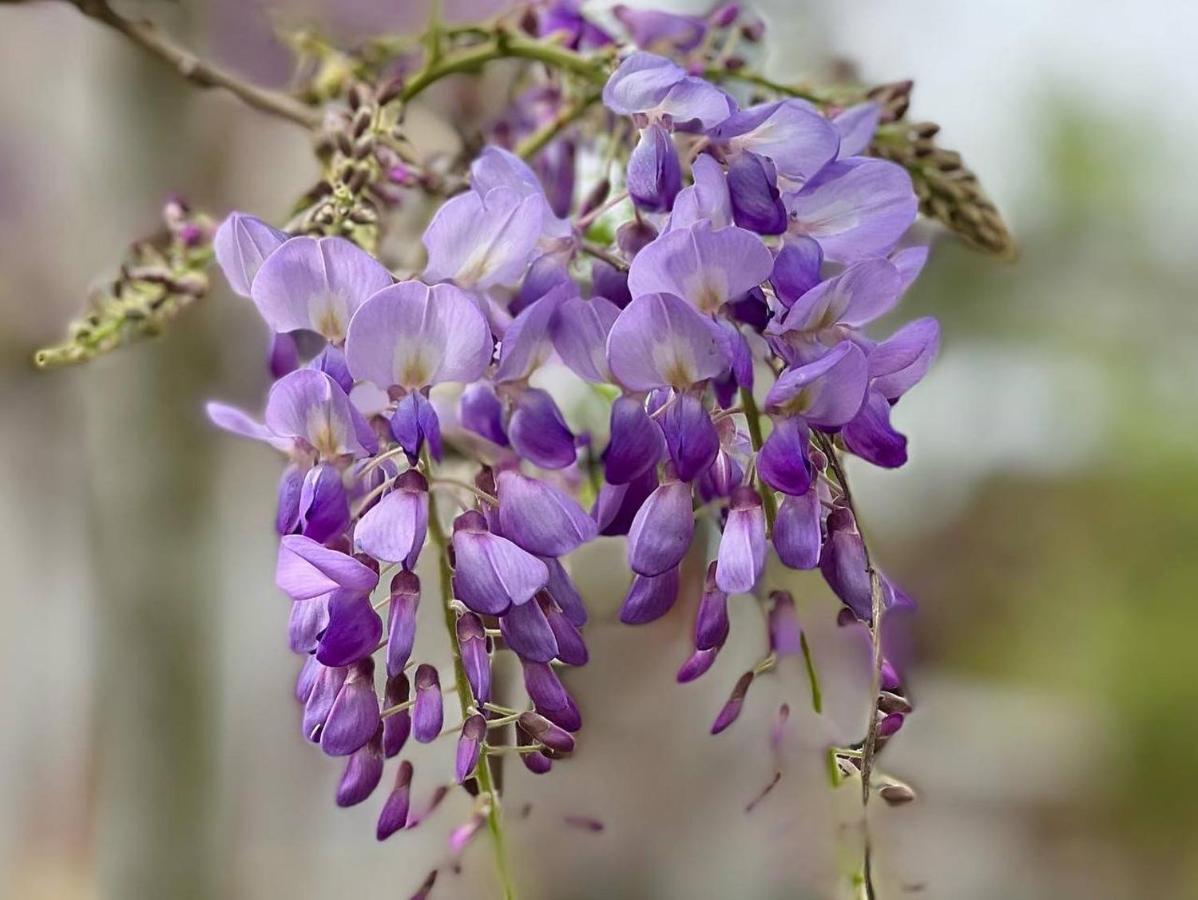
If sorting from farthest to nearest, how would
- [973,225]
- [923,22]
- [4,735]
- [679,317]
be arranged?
[4,735] → [923,22] → [973,225] → [679,317]

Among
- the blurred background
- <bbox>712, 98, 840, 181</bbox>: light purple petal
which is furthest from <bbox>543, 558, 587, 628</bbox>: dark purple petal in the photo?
the blurred background

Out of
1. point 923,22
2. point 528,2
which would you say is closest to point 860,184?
point 528,2

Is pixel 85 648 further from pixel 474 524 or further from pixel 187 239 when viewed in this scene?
pixel 474 524

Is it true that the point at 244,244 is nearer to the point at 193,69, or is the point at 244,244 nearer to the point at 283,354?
the point at 283,354

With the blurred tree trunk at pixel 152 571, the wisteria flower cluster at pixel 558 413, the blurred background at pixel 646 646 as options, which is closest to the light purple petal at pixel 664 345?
the wisteria flower cluster at pixel 558 413

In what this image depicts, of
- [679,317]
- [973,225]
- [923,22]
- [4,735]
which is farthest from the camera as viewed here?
[4,735]

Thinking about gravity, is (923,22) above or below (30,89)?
above

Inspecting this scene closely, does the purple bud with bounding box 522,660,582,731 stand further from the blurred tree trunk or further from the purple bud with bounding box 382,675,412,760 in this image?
the blurred tree trunk

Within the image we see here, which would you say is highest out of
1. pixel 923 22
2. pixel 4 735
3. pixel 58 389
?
pixel 923 22

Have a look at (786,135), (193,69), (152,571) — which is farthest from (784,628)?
(152,571)
